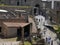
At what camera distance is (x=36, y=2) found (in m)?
43.2

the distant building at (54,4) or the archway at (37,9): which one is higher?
the distant building at (54,4)

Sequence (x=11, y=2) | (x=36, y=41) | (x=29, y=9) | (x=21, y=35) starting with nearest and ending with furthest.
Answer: (x=36, y=41) < (x=21, y=35) < (x=29, y=9) < (x=11, y=2)

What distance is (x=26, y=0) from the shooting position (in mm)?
42344

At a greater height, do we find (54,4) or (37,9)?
(54,4)

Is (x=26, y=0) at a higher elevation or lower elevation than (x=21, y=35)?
higher

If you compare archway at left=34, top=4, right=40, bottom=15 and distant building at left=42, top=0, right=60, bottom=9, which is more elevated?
distant building at left=42, top=0, right=60, bottom=9

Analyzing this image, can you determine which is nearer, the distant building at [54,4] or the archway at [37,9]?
the distant building at [54,4]

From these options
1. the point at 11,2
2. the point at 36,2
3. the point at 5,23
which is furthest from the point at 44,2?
the point at 5,23

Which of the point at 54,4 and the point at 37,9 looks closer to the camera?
the point at 54,4

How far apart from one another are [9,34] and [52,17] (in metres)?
14.1

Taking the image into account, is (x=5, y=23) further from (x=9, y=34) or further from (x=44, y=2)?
(x=44, y=2)

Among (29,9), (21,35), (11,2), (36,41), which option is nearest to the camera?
(36,41)

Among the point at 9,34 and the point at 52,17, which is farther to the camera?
the point at 52,17

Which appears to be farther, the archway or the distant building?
the archway
